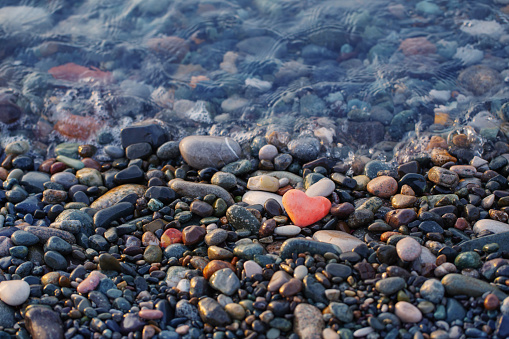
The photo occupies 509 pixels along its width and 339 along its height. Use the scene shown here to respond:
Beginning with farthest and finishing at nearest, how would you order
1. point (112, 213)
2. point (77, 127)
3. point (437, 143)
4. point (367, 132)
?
point (77, 127) → point (367, 132) → point (437, 143) → point (112, 213)

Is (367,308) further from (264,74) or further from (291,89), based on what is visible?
(264,74)

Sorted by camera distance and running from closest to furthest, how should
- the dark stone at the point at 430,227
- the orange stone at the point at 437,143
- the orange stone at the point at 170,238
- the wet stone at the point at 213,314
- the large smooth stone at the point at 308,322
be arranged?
the large smooth stone at the point at 308,322 → the wet stone at the point at 213,314 → the dark stone at the point at 430,227 → the orange stone at the point at 170,238 → the orange stone at the point at 437,143

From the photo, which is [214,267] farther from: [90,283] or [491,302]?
[491,302]

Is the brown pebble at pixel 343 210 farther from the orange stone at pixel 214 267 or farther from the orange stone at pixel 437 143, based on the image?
the orange stone at pixel 437 143

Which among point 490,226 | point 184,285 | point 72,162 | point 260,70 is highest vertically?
point 260,70

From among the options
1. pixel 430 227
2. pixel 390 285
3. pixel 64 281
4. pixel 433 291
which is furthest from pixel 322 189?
pixel 64 281

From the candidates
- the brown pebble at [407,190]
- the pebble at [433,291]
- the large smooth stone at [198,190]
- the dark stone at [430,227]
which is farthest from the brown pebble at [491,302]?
the large smooth stone at [198,190]
